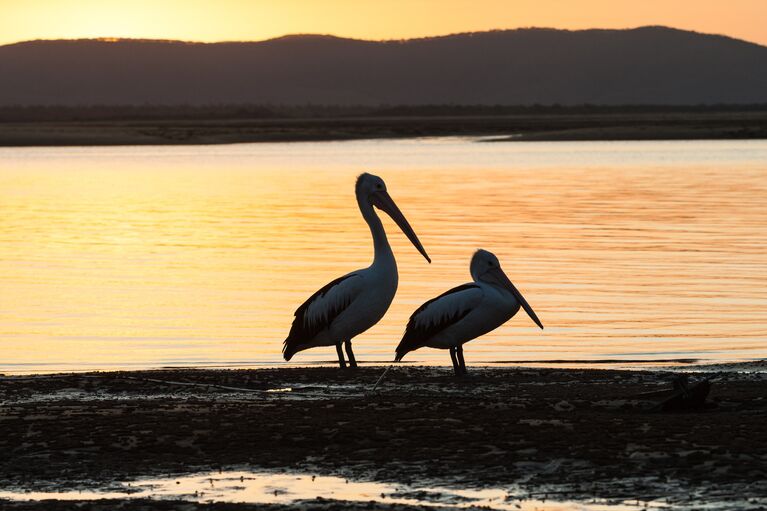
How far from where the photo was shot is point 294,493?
6219 millimetres

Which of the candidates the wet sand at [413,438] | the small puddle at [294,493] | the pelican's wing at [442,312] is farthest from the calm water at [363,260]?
the small puddle at [294,493]

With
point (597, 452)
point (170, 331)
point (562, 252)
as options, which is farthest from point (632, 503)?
point (562, 252)

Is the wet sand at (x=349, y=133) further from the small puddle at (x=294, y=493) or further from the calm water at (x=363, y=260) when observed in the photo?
the small puddle at (x=294, y=493)

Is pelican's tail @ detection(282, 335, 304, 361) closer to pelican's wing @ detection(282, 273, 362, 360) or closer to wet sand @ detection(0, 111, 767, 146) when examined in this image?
pelican's wing @ detection(282, 273, 362, 360)

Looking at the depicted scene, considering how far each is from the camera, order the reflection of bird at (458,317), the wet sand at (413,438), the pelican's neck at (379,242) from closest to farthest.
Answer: the wet sand at (413,438)
the reflection of bird at (458,317)
the pelican's neck at (379,242)

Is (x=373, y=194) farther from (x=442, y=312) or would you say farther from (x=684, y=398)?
(x=684, y=398)

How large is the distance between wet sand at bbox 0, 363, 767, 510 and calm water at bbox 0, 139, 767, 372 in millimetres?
2948

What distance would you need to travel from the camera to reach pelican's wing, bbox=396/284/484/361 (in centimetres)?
995

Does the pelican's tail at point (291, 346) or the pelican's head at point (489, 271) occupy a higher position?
the pelican's head at point (489, 271)

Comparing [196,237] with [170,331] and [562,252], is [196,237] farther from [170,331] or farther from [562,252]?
[170,331]

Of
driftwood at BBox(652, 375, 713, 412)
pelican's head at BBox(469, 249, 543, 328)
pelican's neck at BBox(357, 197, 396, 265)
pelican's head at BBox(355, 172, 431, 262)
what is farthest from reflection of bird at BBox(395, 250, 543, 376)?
driftwood at BBox(652, 375, 713, 412)

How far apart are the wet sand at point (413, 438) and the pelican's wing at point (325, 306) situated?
1073 millimetres

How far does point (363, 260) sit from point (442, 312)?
8.84 meters

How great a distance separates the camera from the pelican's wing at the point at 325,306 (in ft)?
33.3
